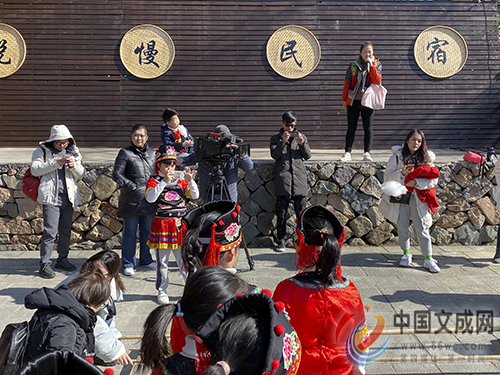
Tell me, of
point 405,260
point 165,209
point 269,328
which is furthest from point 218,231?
point 405,260

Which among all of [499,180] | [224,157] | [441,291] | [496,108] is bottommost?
[441,291]

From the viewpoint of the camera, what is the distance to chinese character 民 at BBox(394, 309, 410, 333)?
425 cm

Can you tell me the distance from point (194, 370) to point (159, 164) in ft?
10.4

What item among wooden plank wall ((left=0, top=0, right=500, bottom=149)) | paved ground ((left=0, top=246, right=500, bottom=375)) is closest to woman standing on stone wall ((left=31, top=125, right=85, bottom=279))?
paved ground ((left=0, top=246, right=500, bottom=375))

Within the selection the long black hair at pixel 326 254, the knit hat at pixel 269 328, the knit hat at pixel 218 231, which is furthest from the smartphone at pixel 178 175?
the knit hat at pixel 269 328

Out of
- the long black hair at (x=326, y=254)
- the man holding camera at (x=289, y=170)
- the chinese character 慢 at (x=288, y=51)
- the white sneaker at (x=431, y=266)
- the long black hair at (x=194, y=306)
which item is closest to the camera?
the long black hair at (x=194, y=306)

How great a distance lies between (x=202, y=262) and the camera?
112 inches

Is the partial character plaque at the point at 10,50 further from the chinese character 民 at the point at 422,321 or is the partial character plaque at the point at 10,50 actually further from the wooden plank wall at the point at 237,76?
the chinese character 民 at the point at 422,321

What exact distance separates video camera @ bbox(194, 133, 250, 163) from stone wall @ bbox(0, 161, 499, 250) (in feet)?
5.24

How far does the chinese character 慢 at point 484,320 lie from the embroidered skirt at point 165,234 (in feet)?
9.65

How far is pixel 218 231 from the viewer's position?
2.87 m

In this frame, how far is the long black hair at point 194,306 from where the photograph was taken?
1.80 meters

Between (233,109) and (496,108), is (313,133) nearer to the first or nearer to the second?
(233,109)

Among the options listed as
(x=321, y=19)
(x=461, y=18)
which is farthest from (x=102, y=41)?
(x=461, y=18)
